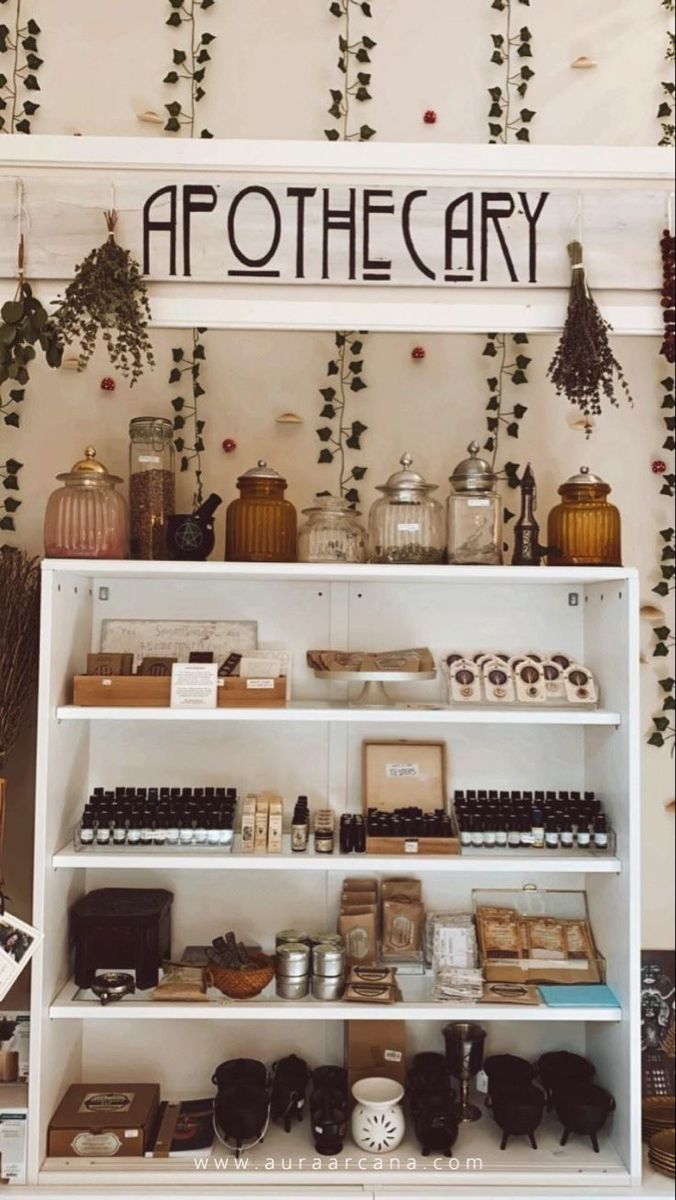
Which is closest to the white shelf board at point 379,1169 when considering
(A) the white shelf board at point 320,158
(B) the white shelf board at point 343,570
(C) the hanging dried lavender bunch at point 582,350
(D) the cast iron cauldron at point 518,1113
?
(D) the cast iron cauldron at point 518,1113

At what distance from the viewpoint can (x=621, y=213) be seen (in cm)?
235

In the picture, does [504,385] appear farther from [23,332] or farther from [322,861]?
[322,861]

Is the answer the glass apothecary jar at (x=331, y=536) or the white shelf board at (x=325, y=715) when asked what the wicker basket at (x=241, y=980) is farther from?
Result: the glass apothecary jar at (x=331, y=536)

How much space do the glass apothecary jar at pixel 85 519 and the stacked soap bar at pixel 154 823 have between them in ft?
2.03

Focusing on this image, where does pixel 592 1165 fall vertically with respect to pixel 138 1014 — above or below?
below

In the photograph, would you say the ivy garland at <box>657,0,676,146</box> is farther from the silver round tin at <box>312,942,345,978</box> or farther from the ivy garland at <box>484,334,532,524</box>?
the silver round tin at <box>312,942,345,978</box>

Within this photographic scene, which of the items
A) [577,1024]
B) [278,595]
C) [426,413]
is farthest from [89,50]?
[577,1024]

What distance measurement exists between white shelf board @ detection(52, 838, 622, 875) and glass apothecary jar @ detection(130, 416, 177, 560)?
0.72 metres

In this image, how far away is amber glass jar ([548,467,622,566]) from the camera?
231 centimetres

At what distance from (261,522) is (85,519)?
0.42 m

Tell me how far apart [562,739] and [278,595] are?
0.86 metres

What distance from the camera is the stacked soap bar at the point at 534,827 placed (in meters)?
2.31

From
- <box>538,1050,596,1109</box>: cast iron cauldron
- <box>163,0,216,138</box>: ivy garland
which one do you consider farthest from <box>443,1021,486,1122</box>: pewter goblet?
<box>163,0,216,138</box>: ivy garland

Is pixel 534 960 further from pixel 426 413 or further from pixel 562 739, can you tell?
pixel 426 413
